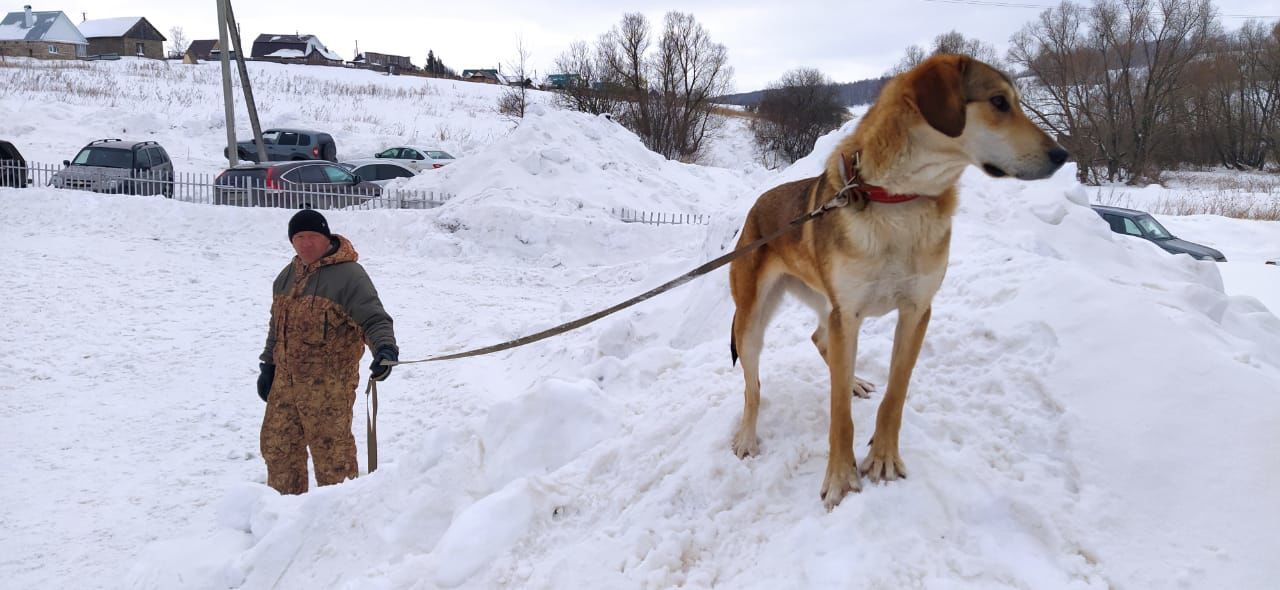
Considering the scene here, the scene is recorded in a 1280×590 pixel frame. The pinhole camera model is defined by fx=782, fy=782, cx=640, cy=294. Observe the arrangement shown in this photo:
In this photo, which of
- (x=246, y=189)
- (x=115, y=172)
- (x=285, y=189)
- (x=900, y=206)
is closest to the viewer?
(x=900, y=206)

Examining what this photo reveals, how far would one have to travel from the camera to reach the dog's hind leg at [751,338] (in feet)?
11.6

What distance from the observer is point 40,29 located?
7431 centimetres

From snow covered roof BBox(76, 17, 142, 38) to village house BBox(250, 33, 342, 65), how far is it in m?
11.9

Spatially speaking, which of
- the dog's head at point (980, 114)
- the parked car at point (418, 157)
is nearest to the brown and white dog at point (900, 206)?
the dog's head at point (980, 114)

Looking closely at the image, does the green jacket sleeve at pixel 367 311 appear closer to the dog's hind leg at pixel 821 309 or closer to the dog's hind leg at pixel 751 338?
the dog's hind leg at pixel 751 338

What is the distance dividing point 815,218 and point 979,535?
1291 mm

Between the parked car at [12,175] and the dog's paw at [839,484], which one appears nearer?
the dog's paw at [839,484]

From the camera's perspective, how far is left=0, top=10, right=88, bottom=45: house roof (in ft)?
242

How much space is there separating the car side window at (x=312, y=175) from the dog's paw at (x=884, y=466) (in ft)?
60.0

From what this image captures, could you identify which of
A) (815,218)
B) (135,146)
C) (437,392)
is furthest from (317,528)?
(135,146)

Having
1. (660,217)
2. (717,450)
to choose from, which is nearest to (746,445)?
(717,450)

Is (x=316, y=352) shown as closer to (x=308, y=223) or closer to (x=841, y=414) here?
Answer: (x=308, y=223)

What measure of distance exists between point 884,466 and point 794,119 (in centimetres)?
4400

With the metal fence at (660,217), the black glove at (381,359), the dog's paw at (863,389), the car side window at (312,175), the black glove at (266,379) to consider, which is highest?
the car side window at (312,175)
